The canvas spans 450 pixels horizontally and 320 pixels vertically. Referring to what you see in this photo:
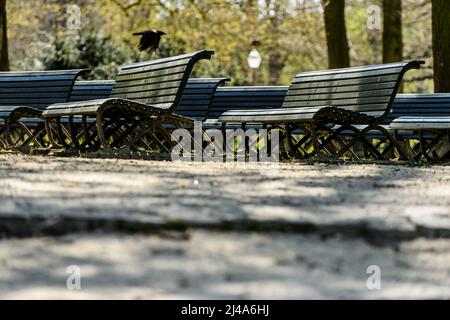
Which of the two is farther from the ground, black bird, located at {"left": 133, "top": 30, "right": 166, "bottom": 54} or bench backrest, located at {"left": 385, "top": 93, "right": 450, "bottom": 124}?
black bird, located at {"left": 133, "top": 30, "right": 166, "bottom": 54}

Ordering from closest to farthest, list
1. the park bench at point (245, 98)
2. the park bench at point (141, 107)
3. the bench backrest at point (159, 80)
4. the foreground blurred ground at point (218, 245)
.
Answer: the foreground blurred ground at point (218, 245), the park bench at point (141, 107), the bench backrest at point (159, 80), the park bench at point (245, 98)

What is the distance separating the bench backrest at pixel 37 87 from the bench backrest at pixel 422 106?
167 inches

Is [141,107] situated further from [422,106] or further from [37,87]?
[422,106]

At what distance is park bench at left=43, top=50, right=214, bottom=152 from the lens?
35.7 ft

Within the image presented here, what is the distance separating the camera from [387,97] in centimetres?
1119

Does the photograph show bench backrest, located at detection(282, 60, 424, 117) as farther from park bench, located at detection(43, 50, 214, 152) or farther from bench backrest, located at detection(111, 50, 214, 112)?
park bench, located at detection(43, 50, 214, 152)

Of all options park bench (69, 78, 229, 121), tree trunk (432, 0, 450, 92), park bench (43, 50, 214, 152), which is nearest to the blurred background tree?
tree trunk (432, 0, 450, 92)

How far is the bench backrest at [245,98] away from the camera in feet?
46.9

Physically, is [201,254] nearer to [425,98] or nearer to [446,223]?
[446,223]

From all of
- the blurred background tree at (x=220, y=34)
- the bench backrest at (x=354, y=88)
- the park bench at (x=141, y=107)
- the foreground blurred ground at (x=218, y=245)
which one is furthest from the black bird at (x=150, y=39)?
the foreground blurred ground at (x=218, y=245)

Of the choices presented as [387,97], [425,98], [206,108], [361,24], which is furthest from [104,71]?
[361,24]

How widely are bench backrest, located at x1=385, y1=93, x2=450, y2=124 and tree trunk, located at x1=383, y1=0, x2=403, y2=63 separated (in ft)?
23.5

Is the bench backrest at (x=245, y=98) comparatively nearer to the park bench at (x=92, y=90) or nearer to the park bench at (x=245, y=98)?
the park bench at (x=245, y=98)

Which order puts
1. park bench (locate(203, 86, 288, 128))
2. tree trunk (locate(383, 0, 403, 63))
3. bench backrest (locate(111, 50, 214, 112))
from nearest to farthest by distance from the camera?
bench backrest (locate(111, 50, 214, 112)), park bench (locate(203, 86, 288, 128)), tree trunk (locate(383, 0, 403, 63))
